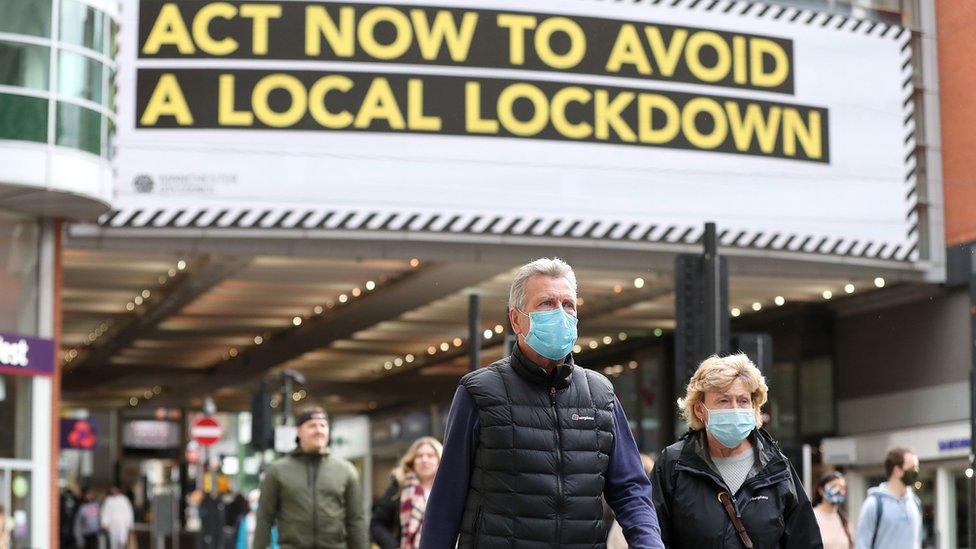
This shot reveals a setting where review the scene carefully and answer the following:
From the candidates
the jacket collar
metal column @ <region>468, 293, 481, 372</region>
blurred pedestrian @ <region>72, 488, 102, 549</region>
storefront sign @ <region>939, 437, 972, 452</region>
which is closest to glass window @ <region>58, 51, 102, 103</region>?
metal column @ <region>468, 293, 481, 372</region>

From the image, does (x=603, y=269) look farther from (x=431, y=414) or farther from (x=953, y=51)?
(x=431, y=414)

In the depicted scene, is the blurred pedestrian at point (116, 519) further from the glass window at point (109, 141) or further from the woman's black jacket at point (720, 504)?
the woman's black jacket at point (720, 504)

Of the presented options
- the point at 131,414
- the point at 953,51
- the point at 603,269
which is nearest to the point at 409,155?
the point at 603,269

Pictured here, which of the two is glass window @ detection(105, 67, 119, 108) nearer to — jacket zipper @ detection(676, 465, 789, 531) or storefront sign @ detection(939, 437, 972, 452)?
storefront sign @ detection(939, 437, 972, 452)

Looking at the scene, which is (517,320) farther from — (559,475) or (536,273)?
(559,475)

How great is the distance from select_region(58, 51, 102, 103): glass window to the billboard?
67.2 inches

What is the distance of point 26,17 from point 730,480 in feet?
62.3

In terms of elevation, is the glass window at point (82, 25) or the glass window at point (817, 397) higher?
the glass window at point (82, 25)

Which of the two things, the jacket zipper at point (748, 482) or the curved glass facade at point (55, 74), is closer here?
the jacket zipper at point (748, 482)

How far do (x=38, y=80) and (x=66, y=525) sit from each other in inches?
727

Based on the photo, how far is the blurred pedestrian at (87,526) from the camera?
39281 mm

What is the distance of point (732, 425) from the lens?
22.2ft

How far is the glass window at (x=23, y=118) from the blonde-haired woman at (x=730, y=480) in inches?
723

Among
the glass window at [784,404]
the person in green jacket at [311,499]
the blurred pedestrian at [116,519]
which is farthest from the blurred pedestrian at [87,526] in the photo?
the person in green jacket at [311,499]
